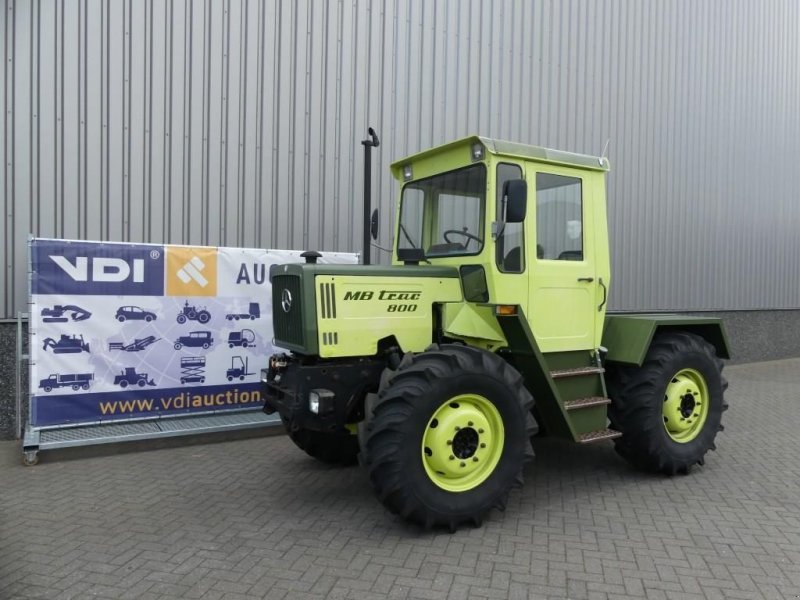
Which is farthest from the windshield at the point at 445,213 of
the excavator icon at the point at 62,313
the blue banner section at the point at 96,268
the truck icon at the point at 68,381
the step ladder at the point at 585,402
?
the truck icon at the point at 68,381

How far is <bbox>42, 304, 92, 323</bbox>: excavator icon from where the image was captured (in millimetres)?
5609

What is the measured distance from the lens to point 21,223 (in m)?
6.00

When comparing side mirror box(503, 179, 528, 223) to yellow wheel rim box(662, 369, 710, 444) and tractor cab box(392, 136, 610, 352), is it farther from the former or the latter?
yellow wheel rim box(662, 369, 710, 444)

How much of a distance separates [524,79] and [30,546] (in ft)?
29.1

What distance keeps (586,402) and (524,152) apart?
1.95 m

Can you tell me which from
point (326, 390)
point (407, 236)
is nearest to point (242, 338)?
point (407, 236)

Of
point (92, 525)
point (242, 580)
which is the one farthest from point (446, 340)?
point (92, 525)

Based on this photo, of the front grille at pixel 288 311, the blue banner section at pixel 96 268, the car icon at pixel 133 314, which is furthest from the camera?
the car icon at pixel 133 314

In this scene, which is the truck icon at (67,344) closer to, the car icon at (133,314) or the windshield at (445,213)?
the car icon at (133,314)

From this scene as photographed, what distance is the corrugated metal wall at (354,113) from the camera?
6207 mm

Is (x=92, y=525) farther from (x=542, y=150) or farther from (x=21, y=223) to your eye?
(x=542, y=150)

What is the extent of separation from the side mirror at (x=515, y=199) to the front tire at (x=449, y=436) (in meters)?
0.95

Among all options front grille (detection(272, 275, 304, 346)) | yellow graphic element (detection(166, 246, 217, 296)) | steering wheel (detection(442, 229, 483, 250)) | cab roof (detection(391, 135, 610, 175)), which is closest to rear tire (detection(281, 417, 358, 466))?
front grille (detection(272, 275, 304, 346))

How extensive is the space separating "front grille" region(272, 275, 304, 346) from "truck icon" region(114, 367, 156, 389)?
6.69 ft
